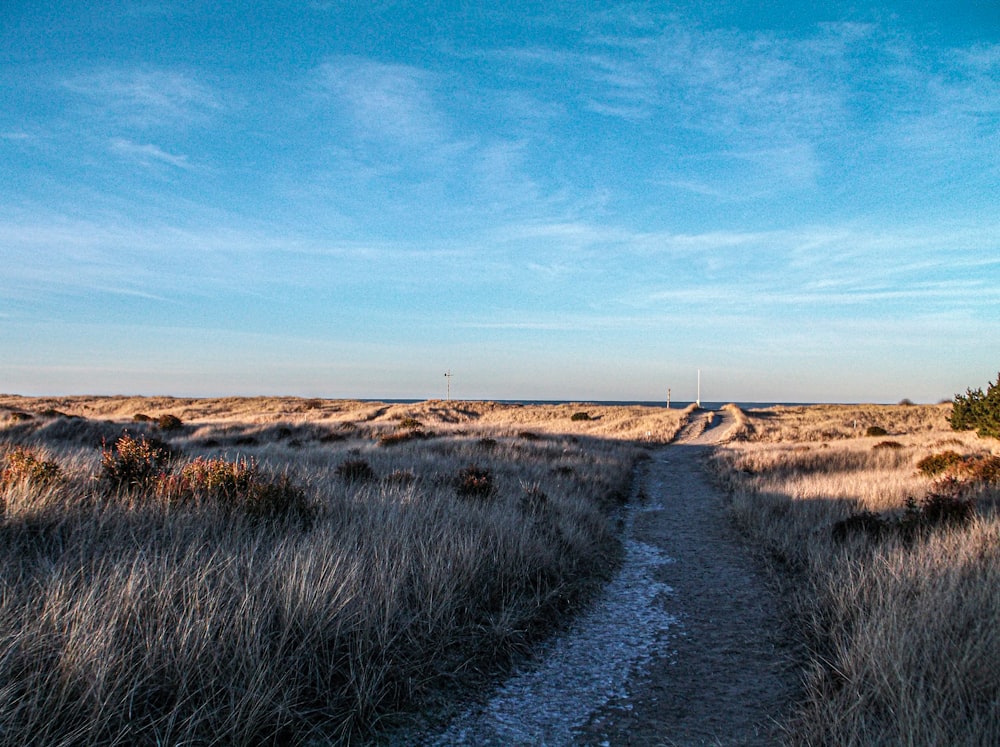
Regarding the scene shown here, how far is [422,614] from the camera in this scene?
505 centimetres

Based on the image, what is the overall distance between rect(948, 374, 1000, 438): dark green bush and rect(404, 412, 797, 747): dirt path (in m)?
19.8

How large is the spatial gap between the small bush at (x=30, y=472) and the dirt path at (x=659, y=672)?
649cm

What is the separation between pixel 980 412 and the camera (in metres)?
24.7

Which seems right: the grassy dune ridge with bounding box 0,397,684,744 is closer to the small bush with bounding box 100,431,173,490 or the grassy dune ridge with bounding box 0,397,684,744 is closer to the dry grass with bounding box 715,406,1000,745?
the small bush with bounding box 100,431,173,490

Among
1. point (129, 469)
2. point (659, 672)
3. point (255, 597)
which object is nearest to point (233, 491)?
point (129, 469)

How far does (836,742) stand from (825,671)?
1.13m

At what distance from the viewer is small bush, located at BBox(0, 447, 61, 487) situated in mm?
7492

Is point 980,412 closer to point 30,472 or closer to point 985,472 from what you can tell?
point 985,472

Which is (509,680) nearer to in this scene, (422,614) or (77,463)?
(422,614)

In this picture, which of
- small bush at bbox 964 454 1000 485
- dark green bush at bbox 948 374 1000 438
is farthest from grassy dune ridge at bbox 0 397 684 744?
dark green bush at bbox 948 374 1000 438

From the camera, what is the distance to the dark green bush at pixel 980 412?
22.3 metres

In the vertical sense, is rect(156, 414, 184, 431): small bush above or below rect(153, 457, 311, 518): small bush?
below

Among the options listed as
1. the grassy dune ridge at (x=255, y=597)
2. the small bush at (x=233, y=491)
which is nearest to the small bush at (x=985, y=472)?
the grassy dune ridge at (x=255, y=597)

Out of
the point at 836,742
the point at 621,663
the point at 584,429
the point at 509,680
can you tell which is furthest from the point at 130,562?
the point at 584,429
